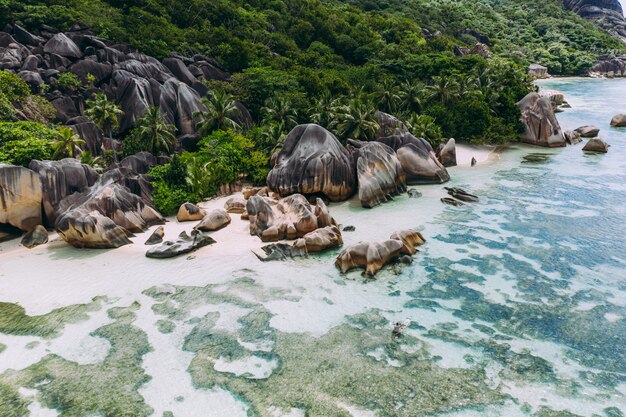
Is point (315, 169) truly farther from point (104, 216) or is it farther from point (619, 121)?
point (619, 121)

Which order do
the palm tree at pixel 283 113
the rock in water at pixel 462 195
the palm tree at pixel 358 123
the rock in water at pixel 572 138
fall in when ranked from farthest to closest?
the rock in water at pixel 572 138 < the palm tree at pixel 283 113 < the palm tree at pixel 358 123 < the rock in water at pixel 462 195

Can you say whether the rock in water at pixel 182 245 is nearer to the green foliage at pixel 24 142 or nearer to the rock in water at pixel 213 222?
the rock in water at pixel 213 222

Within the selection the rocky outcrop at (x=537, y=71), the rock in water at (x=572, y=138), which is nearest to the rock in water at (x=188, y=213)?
the rock in water at (x=572, y=138)

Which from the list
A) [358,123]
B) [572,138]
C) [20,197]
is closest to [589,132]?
[572,138]

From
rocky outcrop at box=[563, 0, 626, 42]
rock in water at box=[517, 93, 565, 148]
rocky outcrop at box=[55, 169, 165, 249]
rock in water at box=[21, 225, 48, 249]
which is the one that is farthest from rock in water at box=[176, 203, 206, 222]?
rocky outcrop at box=[563, 0, 626, 42]

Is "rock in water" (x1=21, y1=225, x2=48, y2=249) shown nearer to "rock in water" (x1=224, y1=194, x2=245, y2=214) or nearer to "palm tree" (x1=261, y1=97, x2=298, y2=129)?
"rock in water" (x1=224, y1=194, x2=245, y2=214)

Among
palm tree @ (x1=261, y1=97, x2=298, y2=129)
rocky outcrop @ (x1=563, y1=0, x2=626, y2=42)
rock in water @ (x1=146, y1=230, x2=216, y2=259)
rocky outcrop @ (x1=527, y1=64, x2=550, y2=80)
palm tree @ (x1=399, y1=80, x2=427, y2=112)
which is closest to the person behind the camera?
rock in water @ (x1=146, y1=230, x2=216, y2=259)
